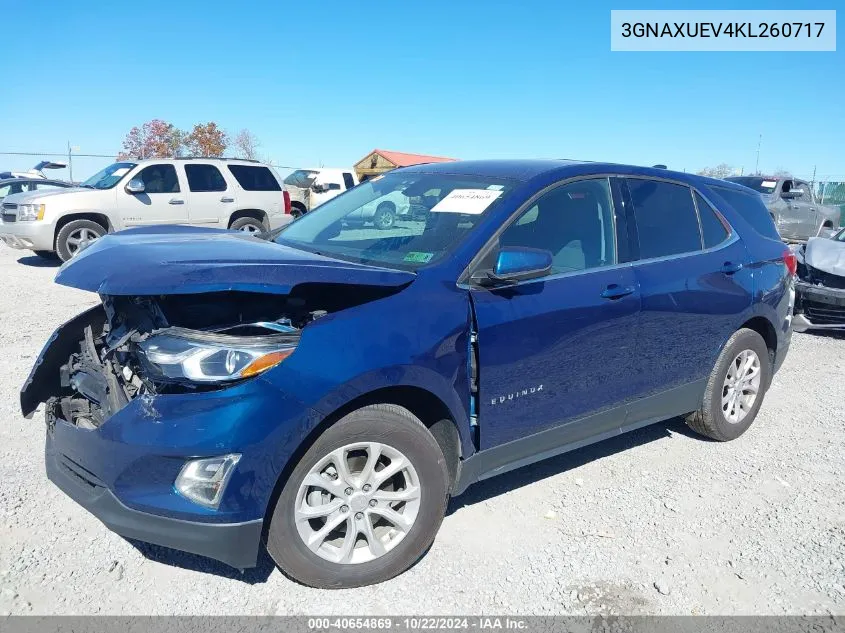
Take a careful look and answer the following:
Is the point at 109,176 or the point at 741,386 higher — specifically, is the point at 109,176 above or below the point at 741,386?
above

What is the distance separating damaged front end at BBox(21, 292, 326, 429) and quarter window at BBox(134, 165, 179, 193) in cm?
916

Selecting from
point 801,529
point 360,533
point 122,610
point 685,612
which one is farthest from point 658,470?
point 122,610

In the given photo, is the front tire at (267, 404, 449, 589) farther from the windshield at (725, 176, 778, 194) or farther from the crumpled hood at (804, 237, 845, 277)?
the windshield at (725, 176, 778, 194)

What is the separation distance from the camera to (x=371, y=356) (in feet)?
8.93

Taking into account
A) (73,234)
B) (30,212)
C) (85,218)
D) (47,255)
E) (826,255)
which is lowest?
(826,255)

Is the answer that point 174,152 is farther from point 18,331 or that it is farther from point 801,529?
point 801,529

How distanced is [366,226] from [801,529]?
111 inches

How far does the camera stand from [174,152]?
37.8 meters

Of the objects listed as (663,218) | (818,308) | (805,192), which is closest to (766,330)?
(663,218)

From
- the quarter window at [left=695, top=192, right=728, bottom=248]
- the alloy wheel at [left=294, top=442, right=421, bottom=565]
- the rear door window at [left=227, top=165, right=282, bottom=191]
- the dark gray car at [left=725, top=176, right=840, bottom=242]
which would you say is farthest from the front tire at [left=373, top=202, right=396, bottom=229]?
the dark gray car at [left=725, top=176, right=840, bottom=242]

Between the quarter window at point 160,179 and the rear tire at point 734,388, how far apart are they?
10.1 meters

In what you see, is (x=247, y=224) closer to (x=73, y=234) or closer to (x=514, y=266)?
(x=73, y=234)

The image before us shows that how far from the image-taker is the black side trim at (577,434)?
3234 mm

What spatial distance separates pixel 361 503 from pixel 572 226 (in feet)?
6.14
